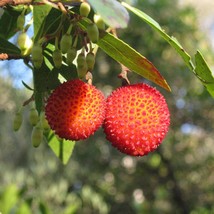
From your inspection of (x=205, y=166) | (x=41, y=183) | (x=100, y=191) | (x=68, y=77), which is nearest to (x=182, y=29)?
(x=205, y=166)

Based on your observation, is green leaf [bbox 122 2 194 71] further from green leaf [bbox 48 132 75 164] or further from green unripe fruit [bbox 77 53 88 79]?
green leaf [bbox 48 132 75 164]

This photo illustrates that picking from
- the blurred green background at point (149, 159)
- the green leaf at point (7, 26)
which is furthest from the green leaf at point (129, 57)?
the blurred green background at point (149, 159)

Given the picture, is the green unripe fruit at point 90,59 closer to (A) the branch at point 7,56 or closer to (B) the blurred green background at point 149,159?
(A) the branch at point 7,56

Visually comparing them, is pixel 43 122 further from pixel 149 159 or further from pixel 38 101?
pixel 149 159

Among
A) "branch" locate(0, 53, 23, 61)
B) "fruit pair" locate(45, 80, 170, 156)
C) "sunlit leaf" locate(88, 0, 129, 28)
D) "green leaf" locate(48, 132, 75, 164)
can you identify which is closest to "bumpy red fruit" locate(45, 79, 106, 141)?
"fruit pair" locate(45, 80, 170, 156)

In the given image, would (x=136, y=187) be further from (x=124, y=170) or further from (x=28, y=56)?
(x=28, y=56)
